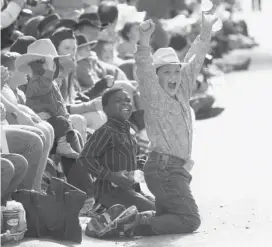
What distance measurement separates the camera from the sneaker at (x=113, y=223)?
8.56 meters

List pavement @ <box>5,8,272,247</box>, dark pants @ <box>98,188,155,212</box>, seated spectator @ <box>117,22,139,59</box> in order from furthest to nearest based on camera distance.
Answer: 1. seated spectator @ <box>117,22,139,59</box>
2. dark pants @ <box>98,188,155,212</box>
3. pavement @ <box>5,8,272,247</box>

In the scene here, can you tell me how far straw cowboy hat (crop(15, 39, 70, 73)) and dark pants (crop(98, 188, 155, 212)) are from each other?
5.11ft

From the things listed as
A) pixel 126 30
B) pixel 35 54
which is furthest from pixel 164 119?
pixel 126 30

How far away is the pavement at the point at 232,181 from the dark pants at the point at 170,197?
3.7 inches

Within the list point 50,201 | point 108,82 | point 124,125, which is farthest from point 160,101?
point 108,82

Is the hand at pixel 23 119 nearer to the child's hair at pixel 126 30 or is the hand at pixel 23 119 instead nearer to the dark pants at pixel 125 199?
the dark pants at pixel 125 199

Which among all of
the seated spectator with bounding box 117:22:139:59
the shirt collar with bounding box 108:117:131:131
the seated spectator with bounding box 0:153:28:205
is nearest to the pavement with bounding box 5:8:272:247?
the seated spectator with bounding box 0:153:28:205

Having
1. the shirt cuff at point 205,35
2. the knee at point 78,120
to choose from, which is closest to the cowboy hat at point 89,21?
the knee at point 78,120

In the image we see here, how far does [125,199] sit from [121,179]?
8.0 inches

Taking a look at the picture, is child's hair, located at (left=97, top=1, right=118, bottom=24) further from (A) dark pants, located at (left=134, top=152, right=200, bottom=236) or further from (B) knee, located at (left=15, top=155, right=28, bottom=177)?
(B) knee, located at (left=15, top=155, right=28, bottom=177)

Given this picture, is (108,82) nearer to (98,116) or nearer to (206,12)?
(98,116)

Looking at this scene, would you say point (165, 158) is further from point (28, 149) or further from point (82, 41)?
point (82, 41)

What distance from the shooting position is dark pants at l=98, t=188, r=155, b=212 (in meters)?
9.04

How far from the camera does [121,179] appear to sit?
352 inches
